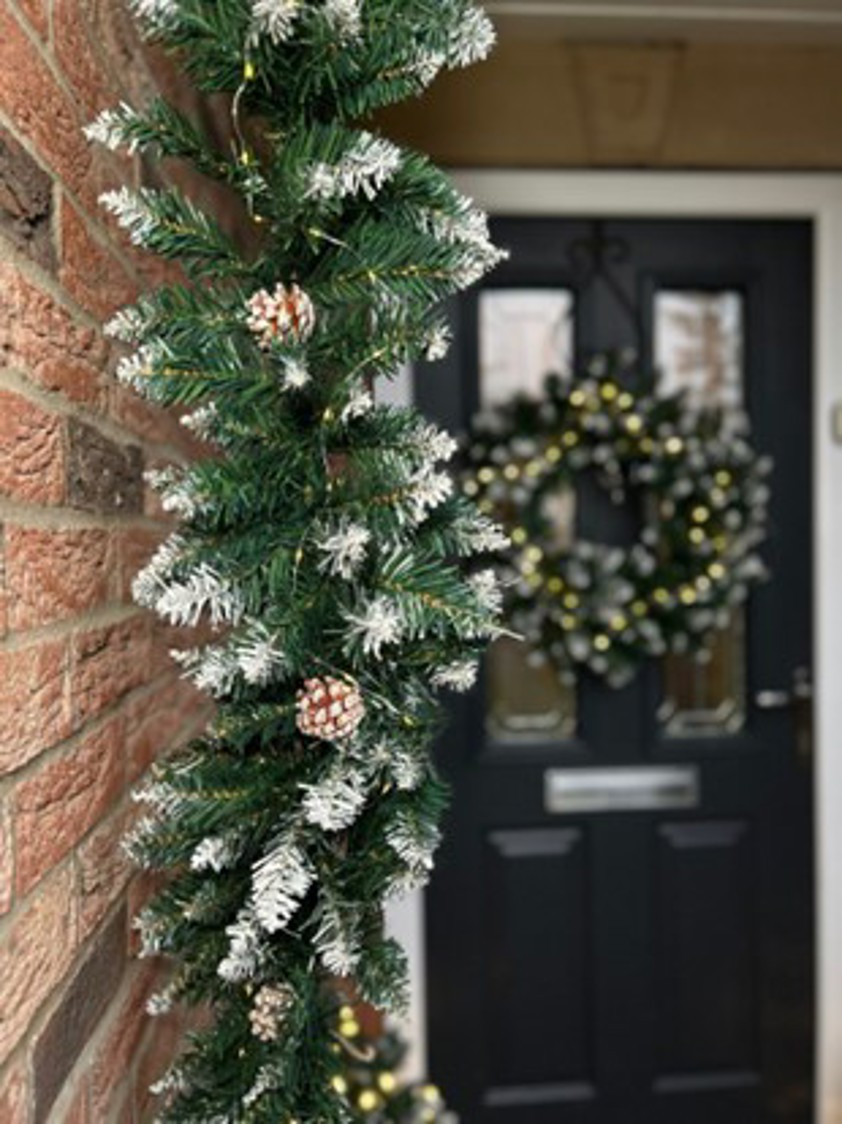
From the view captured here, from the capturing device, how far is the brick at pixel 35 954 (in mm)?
654

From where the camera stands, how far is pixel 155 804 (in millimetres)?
789

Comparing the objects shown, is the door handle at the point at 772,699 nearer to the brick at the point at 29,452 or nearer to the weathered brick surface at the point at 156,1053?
the weathered brick surface at the point at 156,1053

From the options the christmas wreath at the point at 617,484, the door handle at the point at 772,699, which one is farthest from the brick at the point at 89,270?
the door handle at the point at 772,699

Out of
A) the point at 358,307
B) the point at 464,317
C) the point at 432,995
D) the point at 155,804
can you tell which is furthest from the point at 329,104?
the point at 432,995

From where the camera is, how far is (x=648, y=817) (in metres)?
2.33

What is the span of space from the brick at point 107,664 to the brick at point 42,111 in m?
0.38

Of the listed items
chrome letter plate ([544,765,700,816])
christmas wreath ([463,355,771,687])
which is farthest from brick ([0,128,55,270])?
chrome letter plate ([544,765,700,816])

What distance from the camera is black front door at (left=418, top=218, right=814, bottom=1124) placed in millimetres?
2293

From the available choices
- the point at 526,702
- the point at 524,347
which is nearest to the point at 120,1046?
the point at 526,702

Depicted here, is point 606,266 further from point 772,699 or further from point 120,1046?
point 120,1046

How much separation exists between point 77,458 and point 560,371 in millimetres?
1618

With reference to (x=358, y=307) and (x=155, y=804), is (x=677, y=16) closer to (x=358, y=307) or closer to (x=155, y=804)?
(x=358, y=307)

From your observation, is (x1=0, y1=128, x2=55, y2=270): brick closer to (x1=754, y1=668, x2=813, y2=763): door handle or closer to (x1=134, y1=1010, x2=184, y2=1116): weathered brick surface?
(x1=134, y1=1010, x2=184, y2=1116): weathered brick surface

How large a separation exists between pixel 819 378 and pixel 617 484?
55 cm
